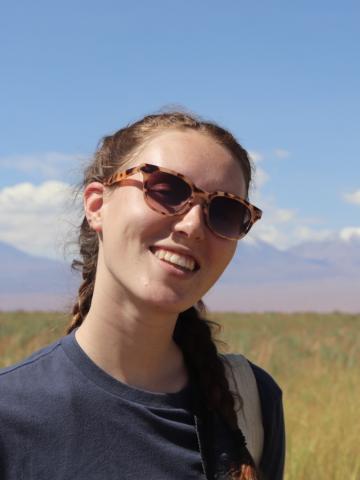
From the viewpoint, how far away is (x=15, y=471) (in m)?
1.65

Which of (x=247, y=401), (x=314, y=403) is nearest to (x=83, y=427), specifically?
(x=247, y=401)

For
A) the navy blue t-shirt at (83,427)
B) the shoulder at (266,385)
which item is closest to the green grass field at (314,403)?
the shoulder at (266,385)

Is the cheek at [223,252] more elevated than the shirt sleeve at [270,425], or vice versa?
the cheek at [223,252]

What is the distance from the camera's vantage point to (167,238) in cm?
180

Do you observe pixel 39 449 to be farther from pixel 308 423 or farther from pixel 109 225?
pixel 308 423

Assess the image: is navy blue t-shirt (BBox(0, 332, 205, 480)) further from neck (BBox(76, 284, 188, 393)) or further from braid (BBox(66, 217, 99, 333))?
braid (BBox(66, 217, 99, 333))

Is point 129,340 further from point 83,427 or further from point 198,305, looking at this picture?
point 198,305

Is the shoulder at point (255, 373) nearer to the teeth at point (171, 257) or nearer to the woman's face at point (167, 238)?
the woman's face at point (167, 238)

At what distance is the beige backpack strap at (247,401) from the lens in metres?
1.97

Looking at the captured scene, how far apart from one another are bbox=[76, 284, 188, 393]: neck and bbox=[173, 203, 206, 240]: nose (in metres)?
0.19

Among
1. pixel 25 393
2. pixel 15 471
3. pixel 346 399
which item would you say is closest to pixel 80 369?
pixel 25 393

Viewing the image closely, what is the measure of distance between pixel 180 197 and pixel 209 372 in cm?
45

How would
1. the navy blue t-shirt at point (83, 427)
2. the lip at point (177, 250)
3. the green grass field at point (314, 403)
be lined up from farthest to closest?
the green grass field at point (314, 403) → the lip at point (177, 250) → the navy blue t-shirt at point (83, 427)

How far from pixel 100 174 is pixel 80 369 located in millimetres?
562
